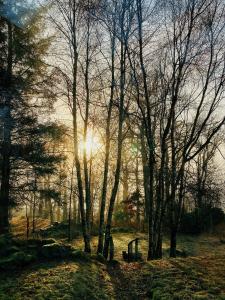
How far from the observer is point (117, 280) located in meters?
9.95

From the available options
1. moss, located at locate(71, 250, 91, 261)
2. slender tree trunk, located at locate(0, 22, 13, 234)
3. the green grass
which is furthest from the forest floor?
slender tree trunk, located at locate(0, 22, 13, 234)

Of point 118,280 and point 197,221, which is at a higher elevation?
point 197,221

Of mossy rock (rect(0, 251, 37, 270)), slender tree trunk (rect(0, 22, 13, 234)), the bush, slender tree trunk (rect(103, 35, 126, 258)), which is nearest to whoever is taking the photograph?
mossy rock (rect(0, 251, 37, 270))

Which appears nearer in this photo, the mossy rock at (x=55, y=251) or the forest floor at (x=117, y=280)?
the forest floor at (x=117, y=280)

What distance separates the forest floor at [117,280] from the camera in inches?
313

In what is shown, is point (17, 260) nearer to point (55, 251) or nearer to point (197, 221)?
point (55, 251)

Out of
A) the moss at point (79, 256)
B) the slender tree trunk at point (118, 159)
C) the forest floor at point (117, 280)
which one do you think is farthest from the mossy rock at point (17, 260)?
the slender tree trunk at point (118, 159)

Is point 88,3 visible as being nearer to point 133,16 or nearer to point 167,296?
point 133,16

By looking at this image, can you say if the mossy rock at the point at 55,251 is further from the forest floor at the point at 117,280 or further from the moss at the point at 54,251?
the forest floor at the point at 117,280

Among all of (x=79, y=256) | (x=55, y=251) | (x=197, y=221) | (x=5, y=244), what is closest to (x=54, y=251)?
(x=55, y=251)

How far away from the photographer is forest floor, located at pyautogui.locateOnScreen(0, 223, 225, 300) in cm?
794

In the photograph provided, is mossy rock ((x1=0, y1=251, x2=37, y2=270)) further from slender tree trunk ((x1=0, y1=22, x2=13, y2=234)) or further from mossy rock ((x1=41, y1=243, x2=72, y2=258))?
Result: slender tree trunk ((x1=0, y1=22, x2=13, y2=234))

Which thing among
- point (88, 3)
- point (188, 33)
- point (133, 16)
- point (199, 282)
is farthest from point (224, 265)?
point (88, 3)

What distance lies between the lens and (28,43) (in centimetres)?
1828
